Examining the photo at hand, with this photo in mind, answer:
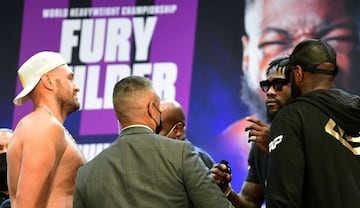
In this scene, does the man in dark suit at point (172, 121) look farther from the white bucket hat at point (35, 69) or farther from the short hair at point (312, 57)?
the short hair at point (312, 57)

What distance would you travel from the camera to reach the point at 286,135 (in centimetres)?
333

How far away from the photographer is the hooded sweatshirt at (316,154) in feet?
10.7

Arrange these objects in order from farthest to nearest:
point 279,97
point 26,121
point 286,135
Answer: point 279,97
point 26,121
point 286,135

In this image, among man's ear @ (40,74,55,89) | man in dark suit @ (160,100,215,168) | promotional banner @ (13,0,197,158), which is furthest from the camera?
promotional banner @ (13,0,197,158)

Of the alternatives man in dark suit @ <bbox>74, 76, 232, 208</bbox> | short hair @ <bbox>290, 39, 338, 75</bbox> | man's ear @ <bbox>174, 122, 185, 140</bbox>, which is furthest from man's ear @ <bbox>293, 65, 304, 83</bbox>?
man's ear @ <bbox>174, 122, 185, 140</bbox>

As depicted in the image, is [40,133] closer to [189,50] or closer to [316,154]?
[316,154]

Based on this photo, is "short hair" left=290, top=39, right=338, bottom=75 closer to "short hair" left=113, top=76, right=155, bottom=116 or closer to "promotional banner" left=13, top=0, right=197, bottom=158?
"short hair" left=113, top=76, right=155, bottom=116

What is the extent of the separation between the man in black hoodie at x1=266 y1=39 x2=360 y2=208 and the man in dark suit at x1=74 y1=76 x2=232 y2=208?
299mm

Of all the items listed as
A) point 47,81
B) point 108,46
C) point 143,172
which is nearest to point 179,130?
point 47,81

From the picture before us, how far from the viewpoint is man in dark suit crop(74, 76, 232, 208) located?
3.15m

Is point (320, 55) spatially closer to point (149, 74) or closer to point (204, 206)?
point (204, 206)

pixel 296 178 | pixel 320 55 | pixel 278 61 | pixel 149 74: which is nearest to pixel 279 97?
pixel 278 61

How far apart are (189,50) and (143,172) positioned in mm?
3318

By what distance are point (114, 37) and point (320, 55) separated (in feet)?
11.0
